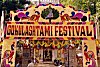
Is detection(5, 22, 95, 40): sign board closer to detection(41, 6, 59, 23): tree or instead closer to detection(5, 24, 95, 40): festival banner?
detection(5, 24, 95, 40): festival banner

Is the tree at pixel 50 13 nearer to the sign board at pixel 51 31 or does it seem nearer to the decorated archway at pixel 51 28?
the decorated archway at pixel 51 28

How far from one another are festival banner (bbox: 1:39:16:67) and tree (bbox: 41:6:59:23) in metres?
2.19

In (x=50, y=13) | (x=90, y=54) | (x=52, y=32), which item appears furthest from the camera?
(x=50, y=13)

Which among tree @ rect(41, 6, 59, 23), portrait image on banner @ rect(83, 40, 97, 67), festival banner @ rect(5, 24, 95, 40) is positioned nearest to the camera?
portrait image on banner @ rect(83, 40, 97, 67)

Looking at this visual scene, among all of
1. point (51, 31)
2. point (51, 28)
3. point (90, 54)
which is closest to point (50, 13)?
point (51, 28)

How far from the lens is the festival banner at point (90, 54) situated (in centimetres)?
1385

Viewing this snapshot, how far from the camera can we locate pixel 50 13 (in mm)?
14352

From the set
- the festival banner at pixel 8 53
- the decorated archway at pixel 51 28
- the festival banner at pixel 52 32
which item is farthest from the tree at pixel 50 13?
the festival banner at pixel 8 53

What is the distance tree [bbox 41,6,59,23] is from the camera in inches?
561

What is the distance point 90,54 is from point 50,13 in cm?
299

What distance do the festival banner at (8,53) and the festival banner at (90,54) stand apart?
11.9 ft

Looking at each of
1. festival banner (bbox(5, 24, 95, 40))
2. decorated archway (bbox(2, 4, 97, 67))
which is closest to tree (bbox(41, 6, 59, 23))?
decorated archway (bbox(2, 4, 97, 67))

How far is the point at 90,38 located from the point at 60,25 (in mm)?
1681

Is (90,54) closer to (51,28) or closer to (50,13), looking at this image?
(51,28)
